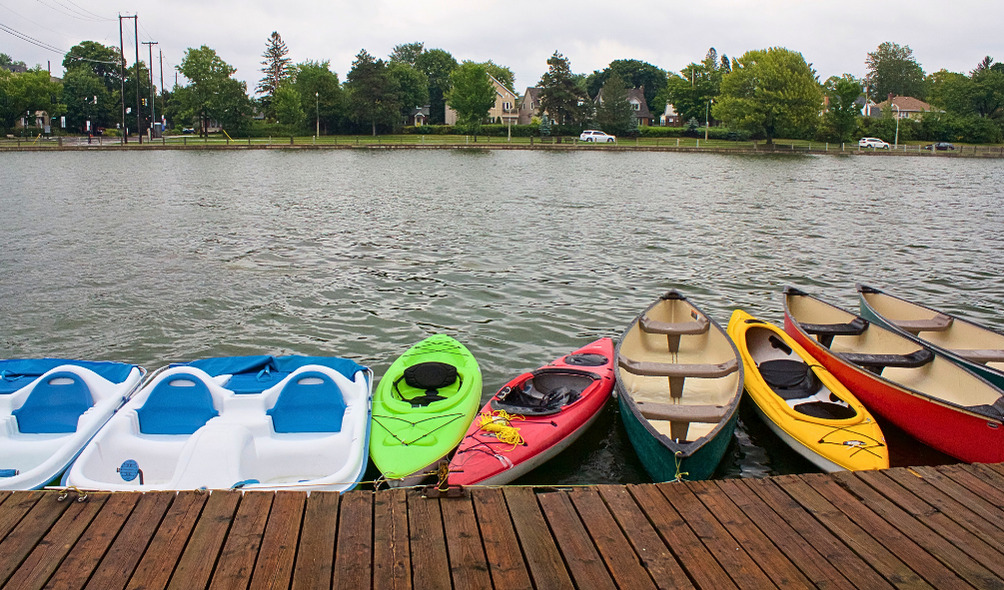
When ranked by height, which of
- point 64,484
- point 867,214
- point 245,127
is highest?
point 245,127

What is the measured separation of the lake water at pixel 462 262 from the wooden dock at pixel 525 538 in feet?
8.43

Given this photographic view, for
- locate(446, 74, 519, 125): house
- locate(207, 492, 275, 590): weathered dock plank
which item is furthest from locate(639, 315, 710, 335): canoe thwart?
locate(446, 74, 519, 125): house

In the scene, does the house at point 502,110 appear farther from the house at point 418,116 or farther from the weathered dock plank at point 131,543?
the weathered dock plank at point 131,543

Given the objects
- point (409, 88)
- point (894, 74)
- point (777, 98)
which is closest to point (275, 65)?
point (409, 88)

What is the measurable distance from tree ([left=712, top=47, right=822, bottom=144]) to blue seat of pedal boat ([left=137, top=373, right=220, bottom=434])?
265 ft

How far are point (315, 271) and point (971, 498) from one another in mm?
15903

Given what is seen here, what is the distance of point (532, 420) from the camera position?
28.6 feet

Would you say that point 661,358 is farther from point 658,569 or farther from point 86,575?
point 86,575

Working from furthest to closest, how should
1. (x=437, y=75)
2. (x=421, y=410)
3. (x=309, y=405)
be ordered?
(x=437, y=75), (x=421, y=410), (x=309, y=405)

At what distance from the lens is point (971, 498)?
6332 mm

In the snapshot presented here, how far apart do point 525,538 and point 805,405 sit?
17.1 feet

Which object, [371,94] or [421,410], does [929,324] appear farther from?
[371,94]

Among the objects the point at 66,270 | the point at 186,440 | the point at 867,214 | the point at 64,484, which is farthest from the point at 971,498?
the point at 867,214

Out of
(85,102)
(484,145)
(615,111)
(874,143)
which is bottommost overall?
(484,145)
